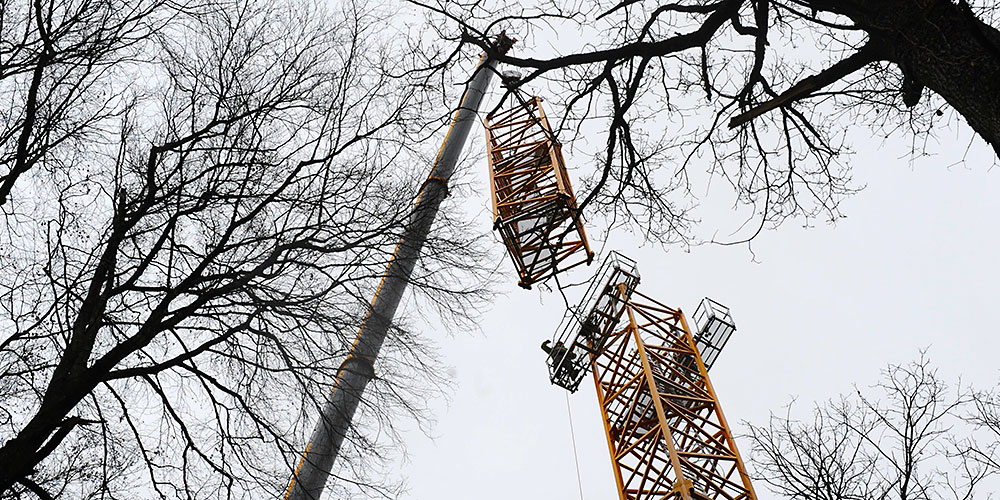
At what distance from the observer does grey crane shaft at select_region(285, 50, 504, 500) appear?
6.91 m

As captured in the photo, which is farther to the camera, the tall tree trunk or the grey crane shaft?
the grey crane shaft

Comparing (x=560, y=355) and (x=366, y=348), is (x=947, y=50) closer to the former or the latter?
(x=366, y=348)

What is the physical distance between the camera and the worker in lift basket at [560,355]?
58.6ft

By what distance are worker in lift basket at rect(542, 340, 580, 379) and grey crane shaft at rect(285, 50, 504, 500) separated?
363 inches

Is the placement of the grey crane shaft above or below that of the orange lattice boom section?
below

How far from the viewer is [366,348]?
750 cm

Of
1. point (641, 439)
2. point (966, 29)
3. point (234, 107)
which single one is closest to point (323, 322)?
point (234, 107)

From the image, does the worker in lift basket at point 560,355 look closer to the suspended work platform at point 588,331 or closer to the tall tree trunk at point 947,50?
the suspended work platform at point 588,331

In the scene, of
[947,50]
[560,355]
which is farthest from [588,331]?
[947,50]

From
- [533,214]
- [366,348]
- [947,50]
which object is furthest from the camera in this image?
[533,214]

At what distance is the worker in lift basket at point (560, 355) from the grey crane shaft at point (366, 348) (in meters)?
9.21

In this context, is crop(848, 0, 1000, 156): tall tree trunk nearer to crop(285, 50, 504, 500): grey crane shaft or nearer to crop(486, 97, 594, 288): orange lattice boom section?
crop(285, 50, 504, 500): grey crane shaft

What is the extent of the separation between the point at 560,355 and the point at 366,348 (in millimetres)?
10951

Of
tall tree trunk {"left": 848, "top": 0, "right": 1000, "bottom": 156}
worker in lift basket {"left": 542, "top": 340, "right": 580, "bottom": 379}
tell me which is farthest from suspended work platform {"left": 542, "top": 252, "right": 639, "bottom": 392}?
tall tree trunk {"left": 848, "top": 0, "right": 1000, "bottom": 156}
